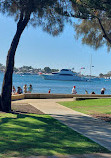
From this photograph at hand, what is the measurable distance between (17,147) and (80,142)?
5.64 feet

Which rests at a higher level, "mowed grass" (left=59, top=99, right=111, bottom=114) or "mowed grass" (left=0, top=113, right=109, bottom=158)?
"mowed grass" (left=0, top=113, right=109, bottom=158)

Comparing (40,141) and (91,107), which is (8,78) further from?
(40,141)

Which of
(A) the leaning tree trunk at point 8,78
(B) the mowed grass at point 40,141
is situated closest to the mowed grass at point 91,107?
(A) the leaning tree trunk at point 8,78

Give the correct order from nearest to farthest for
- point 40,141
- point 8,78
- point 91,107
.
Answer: point 40,141 < point 8,78 < point 91,107

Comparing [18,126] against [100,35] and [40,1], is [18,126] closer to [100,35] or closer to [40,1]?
[40,1]

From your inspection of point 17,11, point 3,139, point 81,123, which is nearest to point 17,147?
point 3,139

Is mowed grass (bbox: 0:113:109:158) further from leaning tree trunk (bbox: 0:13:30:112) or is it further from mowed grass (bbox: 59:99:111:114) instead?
mowed grass (bbox: 59:99:111:114)

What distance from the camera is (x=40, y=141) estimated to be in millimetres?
5938

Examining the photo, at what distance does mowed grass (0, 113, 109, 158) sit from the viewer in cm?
516

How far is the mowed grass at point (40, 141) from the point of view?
5156 mm

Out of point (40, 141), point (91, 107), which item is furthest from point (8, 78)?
point (40, 141)

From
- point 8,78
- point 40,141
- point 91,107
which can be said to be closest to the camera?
point 40,141

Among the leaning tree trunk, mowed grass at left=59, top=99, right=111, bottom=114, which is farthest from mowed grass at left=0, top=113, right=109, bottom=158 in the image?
mowed grass at left=59, top=99, right=111, bottom=114

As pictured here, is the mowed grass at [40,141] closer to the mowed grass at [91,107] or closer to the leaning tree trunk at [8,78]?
the leaning tree trunk at [8,78]
